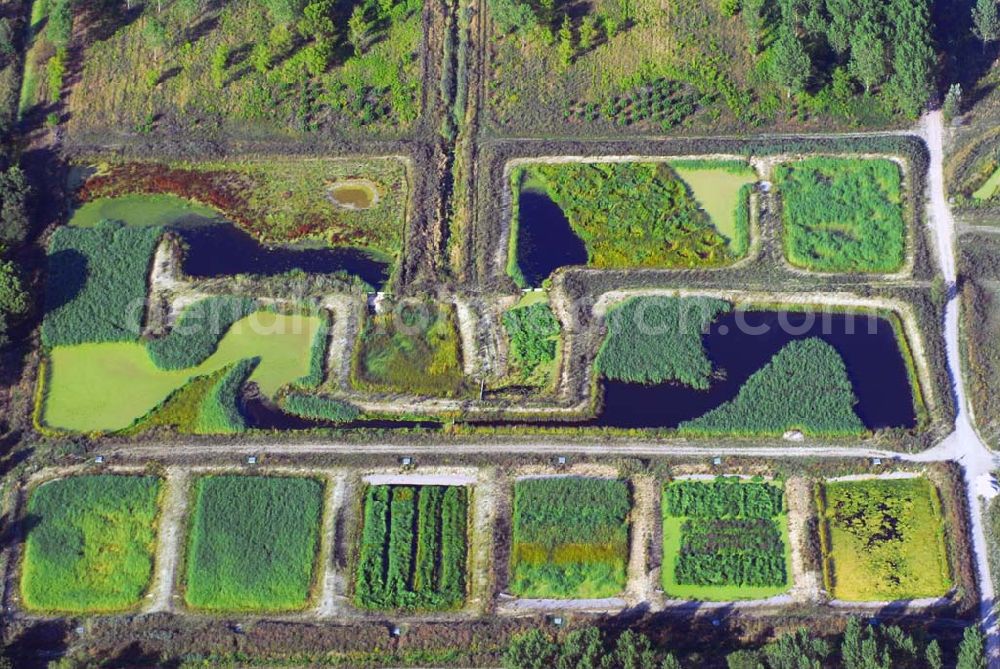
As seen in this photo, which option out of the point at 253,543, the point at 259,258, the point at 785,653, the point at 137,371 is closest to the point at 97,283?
the point at 137,371

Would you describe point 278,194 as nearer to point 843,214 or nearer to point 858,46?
point 843,214

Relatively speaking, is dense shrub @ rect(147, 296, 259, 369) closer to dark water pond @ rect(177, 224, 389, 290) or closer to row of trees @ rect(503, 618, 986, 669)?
dark water pond @ rect(177, 224, 389, 290)

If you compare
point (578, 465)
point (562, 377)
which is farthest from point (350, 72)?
point (578, 465)

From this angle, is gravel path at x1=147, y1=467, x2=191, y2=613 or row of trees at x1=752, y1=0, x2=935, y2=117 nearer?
gravel path at x1=147, y1=467, x2=191, y2=613

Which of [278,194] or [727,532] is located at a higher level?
[278,194]

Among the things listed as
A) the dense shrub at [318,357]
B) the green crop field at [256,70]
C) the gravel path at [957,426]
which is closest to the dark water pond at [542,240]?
the green crop field at [256,70]

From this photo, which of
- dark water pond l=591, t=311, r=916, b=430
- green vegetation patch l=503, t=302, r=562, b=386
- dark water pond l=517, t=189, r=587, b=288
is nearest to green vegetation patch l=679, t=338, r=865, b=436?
dark water pond l=591, t=311, r=916, b=430
